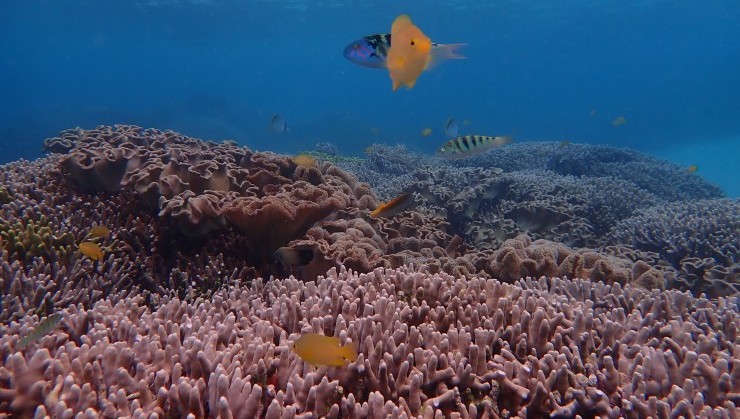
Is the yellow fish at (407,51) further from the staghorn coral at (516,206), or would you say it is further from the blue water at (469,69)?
the blue water at (469,69)

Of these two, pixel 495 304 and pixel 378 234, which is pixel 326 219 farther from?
pixel 495 304

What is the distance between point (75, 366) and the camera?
7.53ft

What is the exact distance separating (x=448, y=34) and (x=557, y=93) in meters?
51.2

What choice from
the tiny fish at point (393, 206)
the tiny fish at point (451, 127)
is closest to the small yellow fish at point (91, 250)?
the tiny fish at point (393, 206)

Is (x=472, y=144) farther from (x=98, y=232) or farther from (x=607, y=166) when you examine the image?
(x=607, y=166)

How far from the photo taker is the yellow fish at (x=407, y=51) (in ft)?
10.7

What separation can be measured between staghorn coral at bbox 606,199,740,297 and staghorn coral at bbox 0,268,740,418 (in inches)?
131

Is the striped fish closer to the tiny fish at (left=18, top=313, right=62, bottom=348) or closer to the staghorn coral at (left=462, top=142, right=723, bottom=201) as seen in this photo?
the tiny fish at (left=18, top=313, right=62, bottom=348)

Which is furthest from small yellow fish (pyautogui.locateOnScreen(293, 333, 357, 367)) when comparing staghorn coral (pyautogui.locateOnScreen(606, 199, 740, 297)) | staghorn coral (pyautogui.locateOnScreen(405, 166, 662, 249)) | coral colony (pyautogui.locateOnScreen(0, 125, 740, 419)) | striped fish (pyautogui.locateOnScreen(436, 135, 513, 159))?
striped fish (pyautogui.locateOnScreen(436, 135, 513, 159))

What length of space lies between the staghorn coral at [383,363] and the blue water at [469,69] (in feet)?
116

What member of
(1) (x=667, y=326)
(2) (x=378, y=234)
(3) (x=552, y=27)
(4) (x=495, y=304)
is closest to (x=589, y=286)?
(1) (x=667, y=326)

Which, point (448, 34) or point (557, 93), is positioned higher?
point (557, 93)

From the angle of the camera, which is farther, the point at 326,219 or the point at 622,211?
the point at 622,211

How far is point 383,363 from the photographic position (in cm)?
232
